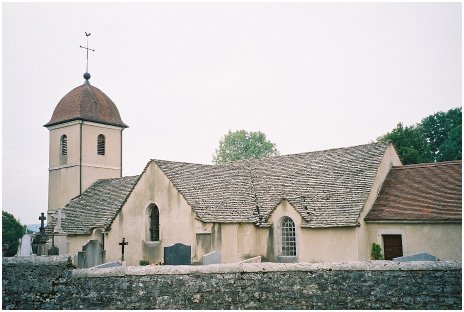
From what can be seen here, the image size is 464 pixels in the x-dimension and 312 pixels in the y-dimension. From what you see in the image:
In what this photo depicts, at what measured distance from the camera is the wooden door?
76.9 feet

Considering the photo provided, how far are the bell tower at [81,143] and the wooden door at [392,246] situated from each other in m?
24.9

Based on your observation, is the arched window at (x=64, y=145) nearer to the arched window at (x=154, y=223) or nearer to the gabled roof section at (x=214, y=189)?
the gabled roof section at (x=214, y=189)

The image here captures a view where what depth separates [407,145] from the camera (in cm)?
4259

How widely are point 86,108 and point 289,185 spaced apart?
780 inches

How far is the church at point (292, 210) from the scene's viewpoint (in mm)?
23453

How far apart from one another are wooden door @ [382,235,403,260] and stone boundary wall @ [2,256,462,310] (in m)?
12.4

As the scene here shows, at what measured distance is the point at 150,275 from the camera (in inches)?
500

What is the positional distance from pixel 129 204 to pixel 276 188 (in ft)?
29.0

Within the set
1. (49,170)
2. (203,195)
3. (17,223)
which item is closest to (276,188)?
(203,195)

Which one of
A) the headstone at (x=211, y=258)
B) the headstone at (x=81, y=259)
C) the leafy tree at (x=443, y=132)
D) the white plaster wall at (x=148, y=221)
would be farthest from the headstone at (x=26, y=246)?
the leafy tree at (x=443, y=132)

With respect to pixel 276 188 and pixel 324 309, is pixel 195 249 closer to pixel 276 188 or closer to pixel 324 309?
pixel 276 188

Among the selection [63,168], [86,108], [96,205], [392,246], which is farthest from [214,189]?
[63,168]

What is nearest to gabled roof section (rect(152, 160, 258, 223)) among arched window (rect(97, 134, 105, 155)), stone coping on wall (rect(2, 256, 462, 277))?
stone coping on wall (rect(2, 256, 462, 277))

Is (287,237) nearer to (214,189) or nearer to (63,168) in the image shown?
(214,189)
